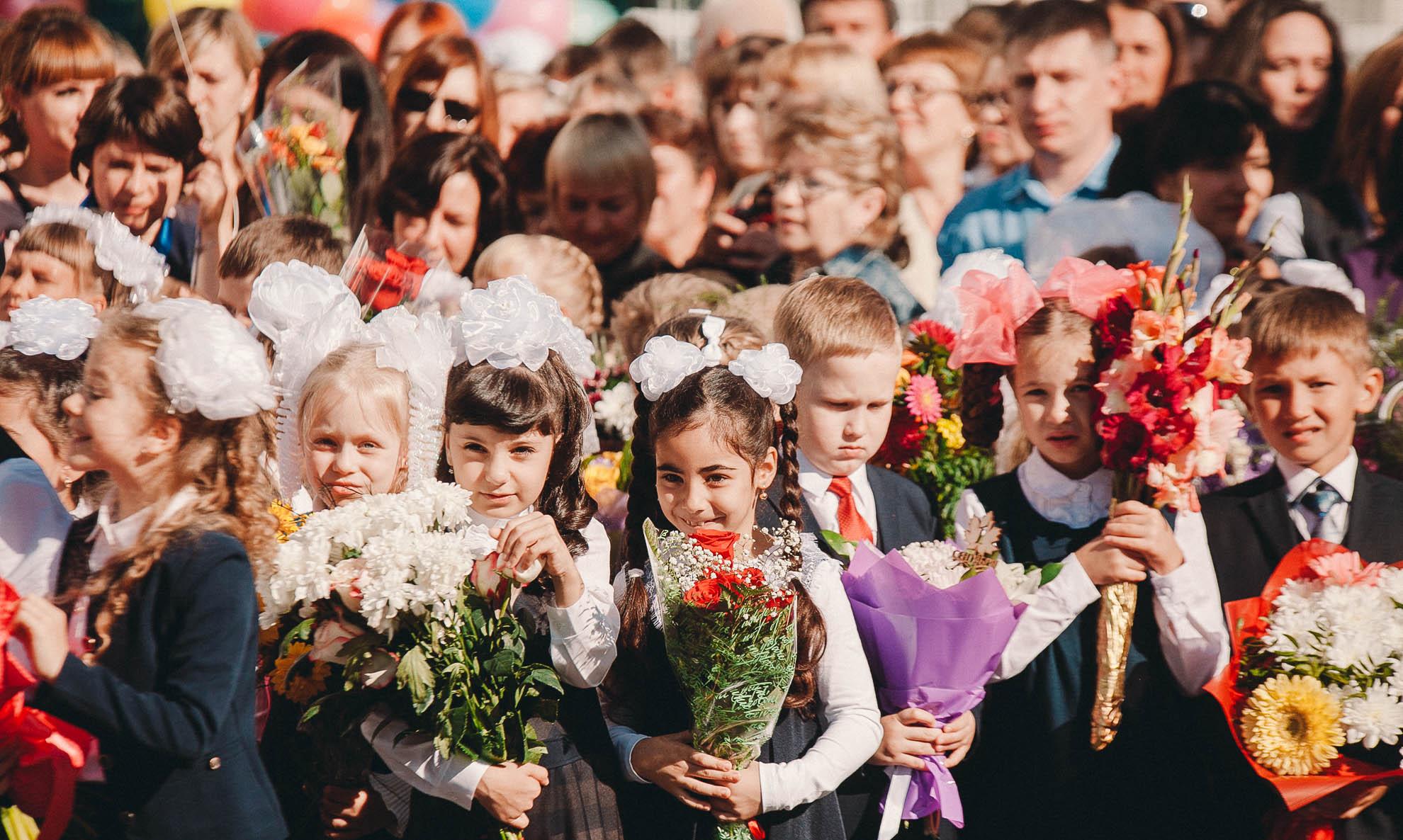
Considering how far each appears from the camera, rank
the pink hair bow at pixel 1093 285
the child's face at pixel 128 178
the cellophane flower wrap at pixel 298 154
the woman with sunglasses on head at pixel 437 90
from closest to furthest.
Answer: the pink hair bow at pixel 1093 285, the child's face at pixel 128 178, the cellophane flower wrap at pixel 298 154, the woman with sunglasses on head at pixel 437 90

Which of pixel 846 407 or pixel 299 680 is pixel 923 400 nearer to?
pixel 846 407

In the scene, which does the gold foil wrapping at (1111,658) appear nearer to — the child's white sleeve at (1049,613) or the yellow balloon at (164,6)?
the child's white sleeve at (1049,613)

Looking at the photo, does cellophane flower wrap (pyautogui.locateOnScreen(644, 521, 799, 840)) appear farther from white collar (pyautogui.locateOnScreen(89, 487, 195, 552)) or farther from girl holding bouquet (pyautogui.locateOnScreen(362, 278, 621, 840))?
white collar (pyautogui.locateOnScreen(89, 487, 195, 552))

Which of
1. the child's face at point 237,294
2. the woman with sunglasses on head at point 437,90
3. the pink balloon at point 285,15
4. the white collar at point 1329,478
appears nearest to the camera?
the white collar at point 1329,478

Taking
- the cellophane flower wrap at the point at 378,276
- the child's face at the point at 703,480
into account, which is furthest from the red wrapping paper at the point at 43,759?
the cellophane flower wrap at the point at 378,276

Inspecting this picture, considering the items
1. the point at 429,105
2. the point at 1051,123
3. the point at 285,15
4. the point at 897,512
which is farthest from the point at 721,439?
the point at 285,15

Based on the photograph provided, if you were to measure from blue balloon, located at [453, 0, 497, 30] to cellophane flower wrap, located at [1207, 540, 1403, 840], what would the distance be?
8048 mm

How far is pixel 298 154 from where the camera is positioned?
516 centimetres

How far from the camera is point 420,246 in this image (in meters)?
4.86

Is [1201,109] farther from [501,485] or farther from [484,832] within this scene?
[484,832]

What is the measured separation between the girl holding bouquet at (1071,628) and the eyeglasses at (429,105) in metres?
3.23

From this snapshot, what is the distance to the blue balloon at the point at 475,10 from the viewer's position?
1018 centimetres

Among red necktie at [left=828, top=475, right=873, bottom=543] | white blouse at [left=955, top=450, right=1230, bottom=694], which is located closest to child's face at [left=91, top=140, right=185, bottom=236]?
red necktie at [left=828, top=475, right=873, bottom=543]

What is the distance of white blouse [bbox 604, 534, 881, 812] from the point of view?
323 centimetres
